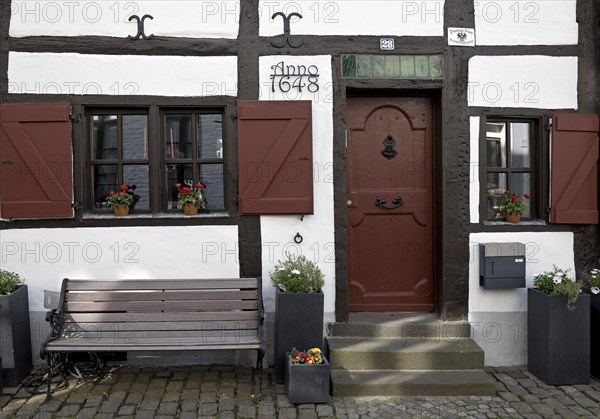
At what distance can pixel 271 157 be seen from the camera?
5320 millimetres

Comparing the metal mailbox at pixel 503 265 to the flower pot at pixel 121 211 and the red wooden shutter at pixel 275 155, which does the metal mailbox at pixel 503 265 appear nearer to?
the red wooden shutter at pixel 275 155

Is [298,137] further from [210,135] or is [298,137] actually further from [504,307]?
[504,307]

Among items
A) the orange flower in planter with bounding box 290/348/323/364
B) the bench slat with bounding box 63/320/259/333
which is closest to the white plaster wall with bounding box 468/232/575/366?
the orange flower in planter with bounding box 290/348/323/364

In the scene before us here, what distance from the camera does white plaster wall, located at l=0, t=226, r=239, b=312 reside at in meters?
5.41

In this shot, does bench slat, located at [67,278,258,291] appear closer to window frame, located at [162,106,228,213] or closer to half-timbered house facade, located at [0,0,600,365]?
half-timbered house facade, located at [0,0,600,365]

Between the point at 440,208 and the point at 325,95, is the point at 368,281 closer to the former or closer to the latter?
the point at 440,208

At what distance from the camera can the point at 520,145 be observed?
5746mm

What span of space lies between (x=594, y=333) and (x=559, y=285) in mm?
617

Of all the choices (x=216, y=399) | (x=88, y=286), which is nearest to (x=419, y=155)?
(x=216, y=399)

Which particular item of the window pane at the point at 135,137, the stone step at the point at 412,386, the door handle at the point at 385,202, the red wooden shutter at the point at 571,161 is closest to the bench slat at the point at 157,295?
the stone step at the point at 412,386

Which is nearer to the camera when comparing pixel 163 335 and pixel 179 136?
pixel 163 335

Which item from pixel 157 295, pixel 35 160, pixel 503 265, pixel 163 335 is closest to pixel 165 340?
pixel 163 335

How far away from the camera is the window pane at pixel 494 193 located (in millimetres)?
5727

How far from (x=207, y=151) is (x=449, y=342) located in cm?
279
